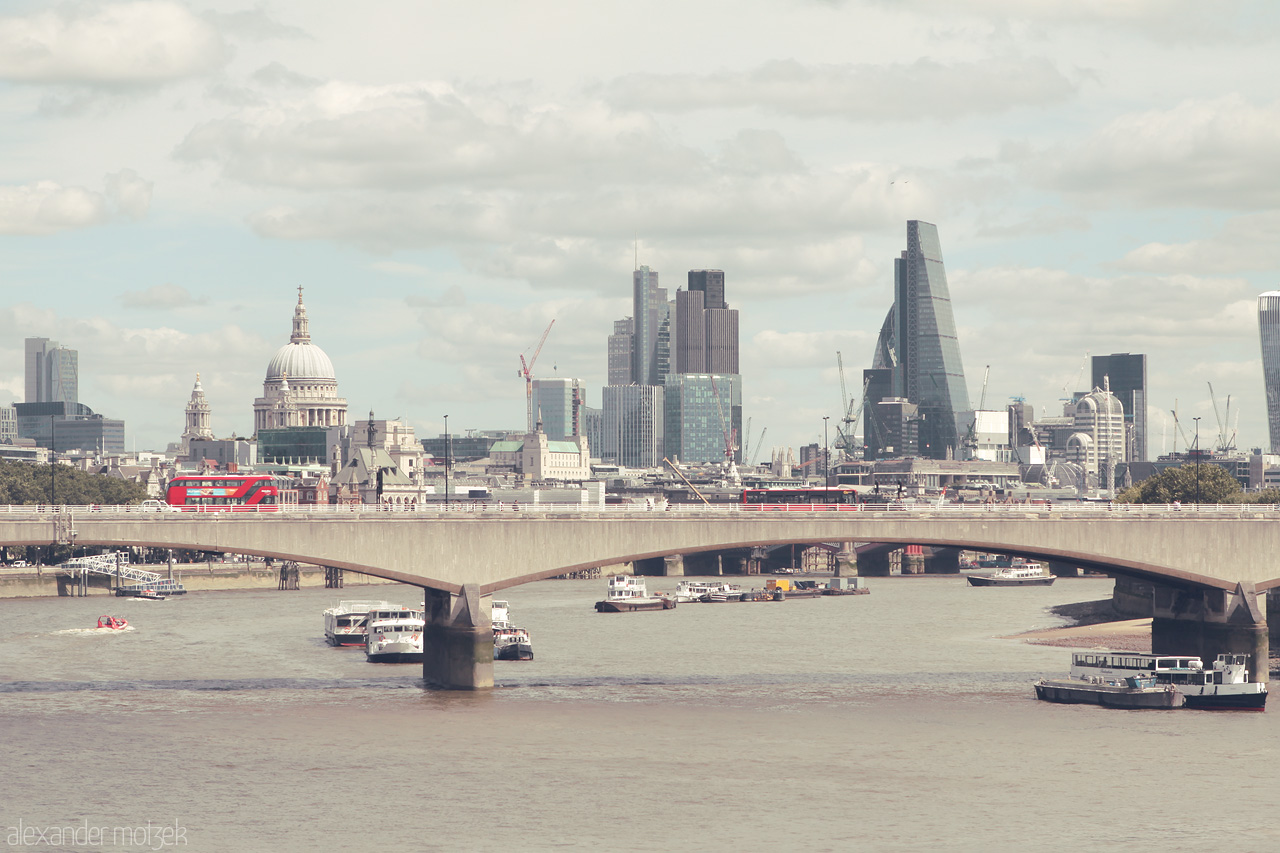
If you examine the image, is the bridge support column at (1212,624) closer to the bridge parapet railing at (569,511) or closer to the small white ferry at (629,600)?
the bridge parapet railing at (569,511)

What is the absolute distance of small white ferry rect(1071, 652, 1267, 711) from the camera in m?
78.6

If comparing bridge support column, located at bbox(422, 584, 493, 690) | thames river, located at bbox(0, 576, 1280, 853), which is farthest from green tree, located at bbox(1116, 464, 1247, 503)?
bridge support column, located at bbox(422, 584, 493, 690)

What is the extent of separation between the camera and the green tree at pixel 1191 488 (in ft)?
483

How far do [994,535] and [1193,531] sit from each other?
424 inches

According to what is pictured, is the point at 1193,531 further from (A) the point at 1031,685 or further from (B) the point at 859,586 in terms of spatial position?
(B) the point at 859,586

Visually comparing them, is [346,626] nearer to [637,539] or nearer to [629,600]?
[637,539]

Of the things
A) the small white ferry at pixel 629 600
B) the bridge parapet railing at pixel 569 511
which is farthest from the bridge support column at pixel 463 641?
the small white ferry at pixel 629 600

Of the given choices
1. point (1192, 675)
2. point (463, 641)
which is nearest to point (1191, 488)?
point (1192, 675)

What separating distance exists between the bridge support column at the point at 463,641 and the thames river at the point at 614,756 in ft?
6.40

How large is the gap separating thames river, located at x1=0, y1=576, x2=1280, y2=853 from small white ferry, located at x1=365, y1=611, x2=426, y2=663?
1302 millimetres

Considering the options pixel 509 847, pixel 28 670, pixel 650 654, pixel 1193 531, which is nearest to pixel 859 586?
pixel 650 654

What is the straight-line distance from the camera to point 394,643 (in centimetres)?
10112

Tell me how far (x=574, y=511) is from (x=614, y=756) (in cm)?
2319

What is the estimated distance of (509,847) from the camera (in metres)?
50.7
